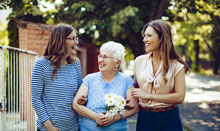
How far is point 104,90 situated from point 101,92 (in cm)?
4

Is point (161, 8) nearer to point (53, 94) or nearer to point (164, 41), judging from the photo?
point (164, 41)

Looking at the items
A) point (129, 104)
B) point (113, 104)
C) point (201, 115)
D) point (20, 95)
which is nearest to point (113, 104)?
point (113, 104)

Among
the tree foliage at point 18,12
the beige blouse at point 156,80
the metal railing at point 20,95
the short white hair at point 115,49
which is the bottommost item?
the metal railing at point 20,95

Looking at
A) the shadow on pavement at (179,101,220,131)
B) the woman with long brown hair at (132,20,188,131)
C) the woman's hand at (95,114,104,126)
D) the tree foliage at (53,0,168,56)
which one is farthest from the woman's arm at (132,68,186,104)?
the tree foliage at (53,0,168,56)

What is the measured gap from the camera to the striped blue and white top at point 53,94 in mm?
2727

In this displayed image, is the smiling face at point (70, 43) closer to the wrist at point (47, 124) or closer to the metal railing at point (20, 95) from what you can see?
the wrist at point (47, 124)

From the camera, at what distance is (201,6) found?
9.81 meters

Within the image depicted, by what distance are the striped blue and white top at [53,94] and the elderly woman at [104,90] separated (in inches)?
4.8

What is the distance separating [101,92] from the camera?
299cm

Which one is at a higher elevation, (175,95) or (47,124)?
(175,95)

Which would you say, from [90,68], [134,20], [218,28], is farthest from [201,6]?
[90,68]

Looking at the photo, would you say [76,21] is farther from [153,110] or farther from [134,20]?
[153,110]

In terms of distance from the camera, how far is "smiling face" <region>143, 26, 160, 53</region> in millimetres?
2834

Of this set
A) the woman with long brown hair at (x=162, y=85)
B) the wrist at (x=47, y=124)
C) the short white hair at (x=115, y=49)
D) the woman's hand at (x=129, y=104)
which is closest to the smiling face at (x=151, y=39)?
the woman with long brown hair at (x=162, y=85)
